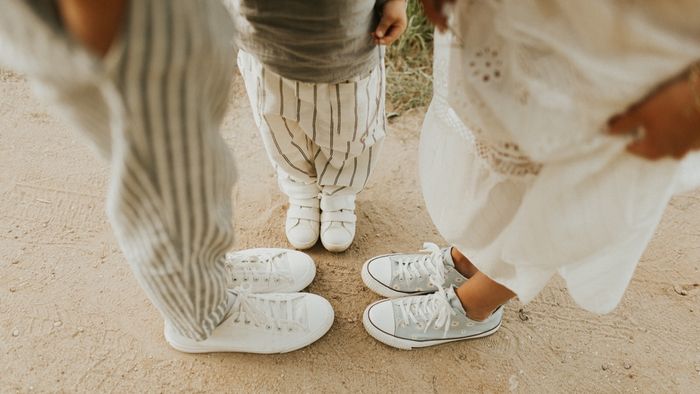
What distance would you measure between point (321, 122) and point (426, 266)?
50 cm

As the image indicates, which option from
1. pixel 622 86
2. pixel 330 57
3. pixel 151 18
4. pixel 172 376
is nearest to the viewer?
pixel 151 18

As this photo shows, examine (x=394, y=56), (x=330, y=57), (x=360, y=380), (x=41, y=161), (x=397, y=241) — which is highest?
(x=330, y=57)

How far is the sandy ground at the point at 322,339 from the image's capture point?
1.24 m

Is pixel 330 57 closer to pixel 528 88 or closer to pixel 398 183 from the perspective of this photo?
pixel 528 88

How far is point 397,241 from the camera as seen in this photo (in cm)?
153

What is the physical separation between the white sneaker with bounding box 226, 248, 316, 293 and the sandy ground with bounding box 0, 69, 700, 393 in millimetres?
80

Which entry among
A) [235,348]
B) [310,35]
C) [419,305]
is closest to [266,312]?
[235,348]

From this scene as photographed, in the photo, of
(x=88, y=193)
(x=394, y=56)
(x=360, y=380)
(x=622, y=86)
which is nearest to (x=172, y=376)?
(x=360, y=380)

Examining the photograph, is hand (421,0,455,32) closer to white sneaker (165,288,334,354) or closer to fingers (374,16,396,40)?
fingers (374,16,396,40)

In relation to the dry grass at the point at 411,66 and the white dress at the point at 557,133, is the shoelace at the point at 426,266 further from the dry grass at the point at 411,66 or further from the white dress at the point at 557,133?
the dry grass at the point at 411,66

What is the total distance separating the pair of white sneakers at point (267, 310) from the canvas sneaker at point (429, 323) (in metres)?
0.14

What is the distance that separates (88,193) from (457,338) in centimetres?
118

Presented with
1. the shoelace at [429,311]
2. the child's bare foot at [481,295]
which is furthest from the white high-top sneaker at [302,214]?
the child's bare foot at [481,295]

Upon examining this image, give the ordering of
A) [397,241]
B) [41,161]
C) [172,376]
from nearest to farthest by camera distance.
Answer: [172,376], [397,241], [41,161]
